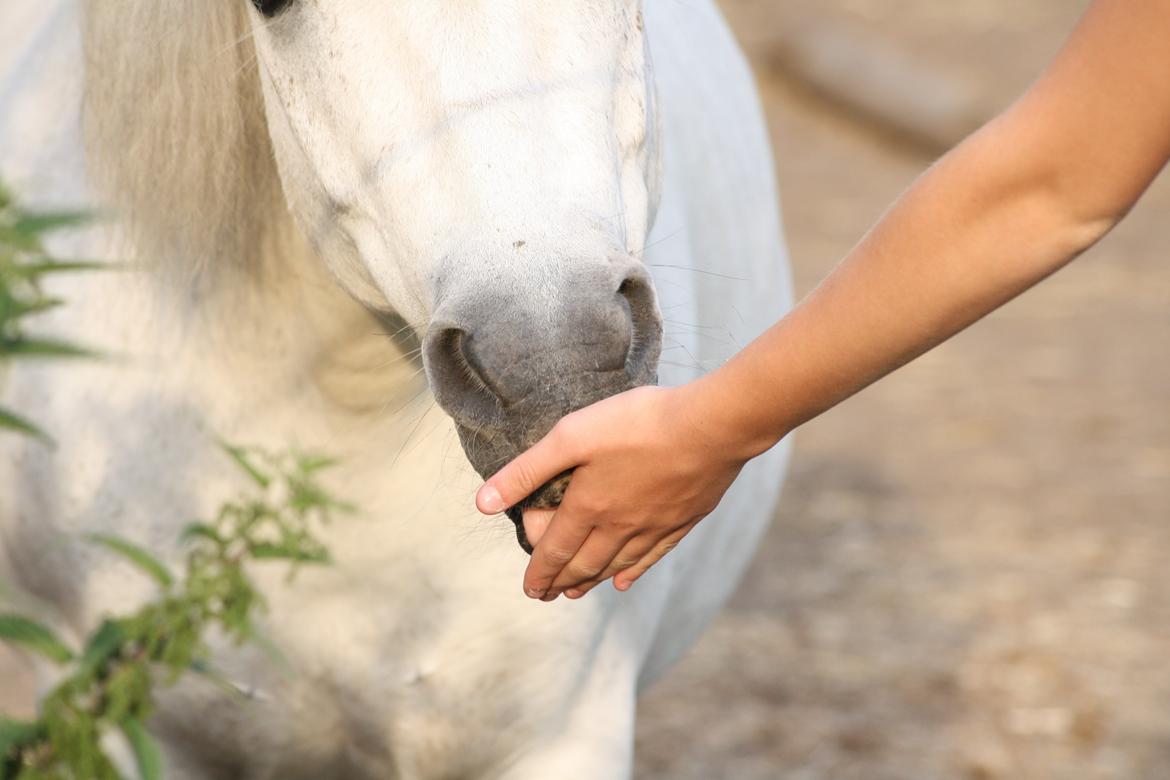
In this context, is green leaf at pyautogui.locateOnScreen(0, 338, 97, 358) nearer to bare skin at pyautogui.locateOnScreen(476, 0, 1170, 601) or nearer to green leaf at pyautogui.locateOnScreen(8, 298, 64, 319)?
green leaf at pyautogui.locateOnScreen(8, 298, 64, 319)

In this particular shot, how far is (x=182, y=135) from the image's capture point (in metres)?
1.53

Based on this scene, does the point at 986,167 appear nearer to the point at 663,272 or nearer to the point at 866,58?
the point at 663,272

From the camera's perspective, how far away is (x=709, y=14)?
2.79 metres

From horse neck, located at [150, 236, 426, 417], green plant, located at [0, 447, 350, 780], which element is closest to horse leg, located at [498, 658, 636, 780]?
horse neck, located at [150, 236, 426, 417]

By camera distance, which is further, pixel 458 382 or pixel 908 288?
pixel 458 382

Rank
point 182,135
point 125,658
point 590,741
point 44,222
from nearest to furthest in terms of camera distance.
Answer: point 44,222
point 125,658
point 182,135
point 590,741

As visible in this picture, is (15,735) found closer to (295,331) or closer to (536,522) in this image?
(536,522)

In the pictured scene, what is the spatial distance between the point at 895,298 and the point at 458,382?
1.14 feet

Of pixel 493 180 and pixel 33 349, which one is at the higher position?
pixel 33 349

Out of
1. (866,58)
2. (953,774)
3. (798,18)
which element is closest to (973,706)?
(953,774)

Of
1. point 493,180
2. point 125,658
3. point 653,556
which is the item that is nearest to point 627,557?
point 653,556

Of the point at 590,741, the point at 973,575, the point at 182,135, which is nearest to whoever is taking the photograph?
the point at 182,135

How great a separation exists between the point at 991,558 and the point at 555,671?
247 centimetres

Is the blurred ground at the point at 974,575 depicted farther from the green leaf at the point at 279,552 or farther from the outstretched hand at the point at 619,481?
the green leaf at the point at 279,552
